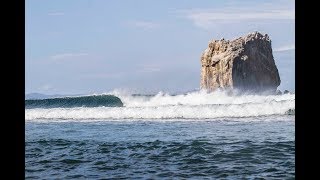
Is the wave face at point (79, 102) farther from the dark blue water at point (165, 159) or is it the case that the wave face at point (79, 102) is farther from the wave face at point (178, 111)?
the dark blue water at point (165, 159)

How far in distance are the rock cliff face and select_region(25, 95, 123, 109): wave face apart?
8.31 m

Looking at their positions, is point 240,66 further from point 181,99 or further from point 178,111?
point 178,111

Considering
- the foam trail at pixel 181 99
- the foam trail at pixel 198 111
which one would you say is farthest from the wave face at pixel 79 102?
the foam trail at pixel 198 111

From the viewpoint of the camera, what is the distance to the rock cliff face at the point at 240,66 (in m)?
38.9

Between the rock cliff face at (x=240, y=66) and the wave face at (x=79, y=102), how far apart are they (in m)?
8.31

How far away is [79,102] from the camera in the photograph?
114ft

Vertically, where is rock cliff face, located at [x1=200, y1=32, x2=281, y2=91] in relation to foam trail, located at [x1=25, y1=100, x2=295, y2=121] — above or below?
above

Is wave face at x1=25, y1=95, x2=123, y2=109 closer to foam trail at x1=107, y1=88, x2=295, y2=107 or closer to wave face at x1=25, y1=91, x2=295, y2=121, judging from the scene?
foam trail at x1=107, y1=88, x2=295, y2=107

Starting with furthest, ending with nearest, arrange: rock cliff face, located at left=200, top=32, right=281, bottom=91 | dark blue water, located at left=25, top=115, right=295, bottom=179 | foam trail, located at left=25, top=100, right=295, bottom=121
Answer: rock cliff face, located at left=200, top=32, right=281, bottom=91 → foam trail, located at left=25, top=100, right=295, bottom=121 → dark blue water, located at left=25, top=115, right=295, bottom=179

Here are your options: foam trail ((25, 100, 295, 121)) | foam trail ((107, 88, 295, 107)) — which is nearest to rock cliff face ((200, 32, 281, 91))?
foam trail ((107, 88, 295, 107))

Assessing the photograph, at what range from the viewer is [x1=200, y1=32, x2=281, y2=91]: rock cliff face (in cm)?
3888

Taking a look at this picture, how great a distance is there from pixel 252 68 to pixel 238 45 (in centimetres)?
238
